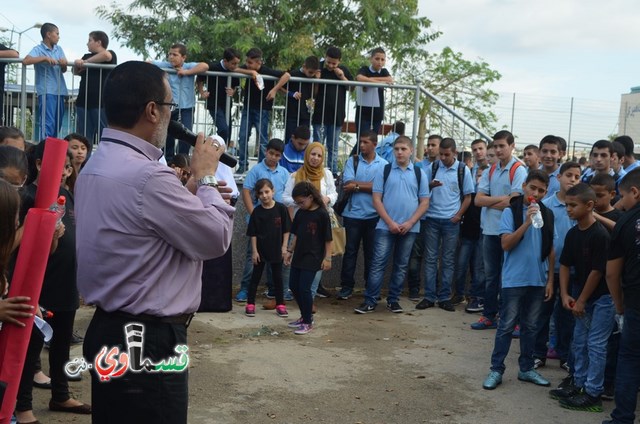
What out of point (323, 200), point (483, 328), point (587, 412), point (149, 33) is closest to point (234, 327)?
point (323, 200)

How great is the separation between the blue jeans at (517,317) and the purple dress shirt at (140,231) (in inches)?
158

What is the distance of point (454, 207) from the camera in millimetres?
9711

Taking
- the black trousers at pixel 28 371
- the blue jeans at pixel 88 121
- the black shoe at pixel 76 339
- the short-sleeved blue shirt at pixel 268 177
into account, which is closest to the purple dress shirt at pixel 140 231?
the black trousers at pixel 28 371

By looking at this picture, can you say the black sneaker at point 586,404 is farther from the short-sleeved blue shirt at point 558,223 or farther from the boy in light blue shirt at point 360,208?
the boy in light blue shirt at point 360,208

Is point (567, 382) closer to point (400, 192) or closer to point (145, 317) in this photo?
point (400, 192)

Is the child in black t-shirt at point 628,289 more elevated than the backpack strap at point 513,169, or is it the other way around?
the backpack strap at point 513,169

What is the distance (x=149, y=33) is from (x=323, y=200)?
48.1 feet

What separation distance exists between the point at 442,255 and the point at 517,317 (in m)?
3.39

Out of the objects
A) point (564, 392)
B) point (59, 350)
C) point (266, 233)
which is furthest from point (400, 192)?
point (59, 350)

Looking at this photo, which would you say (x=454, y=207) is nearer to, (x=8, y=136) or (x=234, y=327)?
(x=234, y=327)

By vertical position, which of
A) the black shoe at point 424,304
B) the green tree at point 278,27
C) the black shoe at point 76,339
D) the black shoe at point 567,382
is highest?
the green tree at point 278,27

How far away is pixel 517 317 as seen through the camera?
6.48 meters

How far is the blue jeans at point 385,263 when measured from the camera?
9.45 meters

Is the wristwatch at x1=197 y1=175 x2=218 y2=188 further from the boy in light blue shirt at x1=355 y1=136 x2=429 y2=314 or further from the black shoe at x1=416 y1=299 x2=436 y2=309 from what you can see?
the black shoe at x1=416 y1=299 x2=436 y2=309
